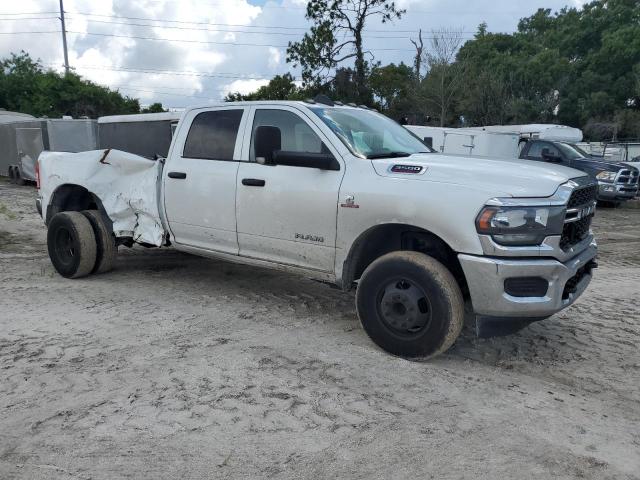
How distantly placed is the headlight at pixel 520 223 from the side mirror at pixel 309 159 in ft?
4.10

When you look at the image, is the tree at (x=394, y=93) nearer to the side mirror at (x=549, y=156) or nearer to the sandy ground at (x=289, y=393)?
the side mirror at (x=549, y=156)

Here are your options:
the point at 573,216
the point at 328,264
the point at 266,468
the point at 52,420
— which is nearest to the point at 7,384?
the point at 52,420

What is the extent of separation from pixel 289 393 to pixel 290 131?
2.30 m

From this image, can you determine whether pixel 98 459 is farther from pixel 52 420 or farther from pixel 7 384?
pixel 7 384

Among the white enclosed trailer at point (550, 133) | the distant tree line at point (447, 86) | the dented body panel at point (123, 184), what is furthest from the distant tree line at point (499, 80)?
the dented body panel at point (123, 184)

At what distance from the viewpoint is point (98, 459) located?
9.02ft

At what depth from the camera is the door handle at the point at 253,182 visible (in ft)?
15.3

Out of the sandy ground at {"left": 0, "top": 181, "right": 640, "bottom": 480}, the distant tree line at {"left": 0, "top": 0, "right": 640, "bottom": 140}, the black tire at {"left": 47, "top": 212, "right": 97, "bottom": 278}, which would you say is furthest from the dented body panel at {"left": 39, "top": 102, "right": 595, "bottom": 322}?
the distant tree line at {"left": 0, "top": 0, "right": 640, "bottom": 140}

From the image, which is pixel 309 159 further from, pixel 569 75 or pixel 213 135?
pixel 569 75

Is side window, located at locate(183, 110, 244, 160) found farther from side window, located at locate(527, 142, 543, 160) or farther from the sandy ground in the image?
side window, located at locate(527, 142, 543, 160)

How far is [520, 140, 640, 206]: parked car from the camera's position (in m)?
14.7

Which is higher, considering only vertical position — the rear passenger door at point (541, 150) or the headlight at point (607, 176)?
the rear passenger door at point (541, 150)

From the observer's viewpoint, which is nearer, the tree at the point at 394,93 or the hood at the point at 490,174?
the hood at the point at 490,174

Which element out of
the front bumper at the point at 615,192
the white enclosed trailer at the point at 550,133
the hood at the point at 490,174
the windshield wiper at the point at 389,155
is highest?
the white enclosed trailer at the point at 550,133
